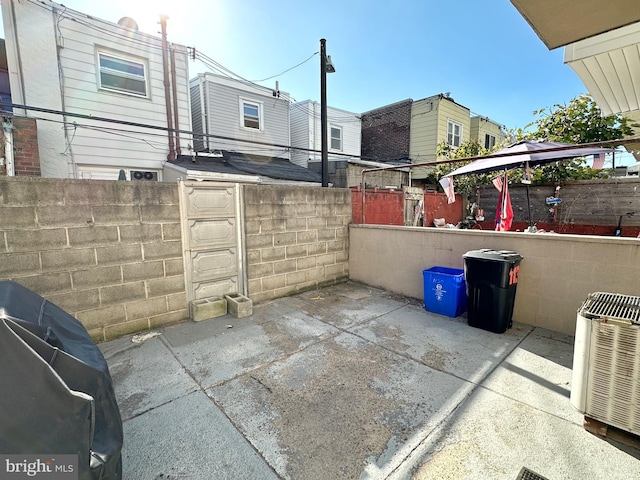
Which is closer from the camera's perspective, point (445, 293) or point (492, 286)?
point (492, 286)

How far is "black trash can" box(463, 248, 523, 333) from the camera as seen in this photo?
3383 millimetres

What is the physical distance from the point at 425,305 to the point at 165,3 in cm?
922

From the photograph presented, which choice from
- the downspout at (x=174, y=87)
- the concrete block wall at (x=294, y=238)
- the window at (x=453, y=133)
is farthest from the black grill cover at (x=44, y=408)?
the window at (x=453, y=133)

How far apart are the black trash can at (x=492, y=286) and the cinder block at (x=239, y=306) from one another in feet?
9.54

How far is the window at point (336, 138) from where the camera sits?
12.8m

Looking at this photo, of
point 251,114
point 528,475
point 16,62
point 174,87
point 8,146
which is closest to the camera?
point 528,475

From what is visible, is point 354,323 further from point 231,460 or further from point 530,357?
point 231,460

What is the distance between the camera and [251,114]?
10281 millimetres

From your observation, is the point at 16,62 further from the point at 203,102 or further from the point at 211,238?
the point at 211,238

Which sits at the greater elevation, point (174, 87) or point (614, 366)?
point (174, 87)

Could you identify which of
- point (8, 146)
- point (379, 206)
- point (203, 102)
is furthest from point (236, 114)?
point (379, 206)

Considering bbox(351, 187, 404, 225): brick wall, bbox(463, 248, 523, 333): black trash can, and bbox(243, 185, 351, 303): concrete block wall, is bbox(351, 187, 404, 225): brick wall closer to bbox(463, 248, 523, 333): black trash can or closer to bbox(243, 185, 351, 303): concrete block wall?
bbox(243, 185, 351, 303): concrete block wall

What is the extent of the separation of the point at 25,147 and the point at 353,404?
24.4 feet

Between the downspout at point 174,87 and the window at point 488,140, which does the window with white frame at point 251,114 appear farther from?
the window at point 488,140
